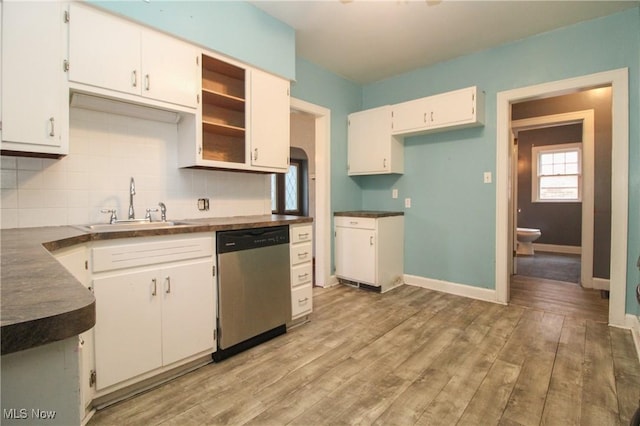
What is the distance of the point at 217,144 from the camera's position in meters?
2.64

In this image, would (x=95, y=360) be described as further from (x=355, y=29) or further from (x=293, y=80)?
(x=355, y=29)

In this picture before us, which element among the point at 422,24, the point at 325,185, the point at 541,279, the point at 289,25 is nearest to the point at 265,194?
the point at 325,185

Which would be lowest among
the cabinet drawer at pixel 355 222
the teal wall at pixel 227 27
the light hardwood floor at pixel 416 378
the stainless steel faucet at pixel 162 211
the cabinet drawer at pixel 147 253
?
the light hardwood floor at pixel 416 378

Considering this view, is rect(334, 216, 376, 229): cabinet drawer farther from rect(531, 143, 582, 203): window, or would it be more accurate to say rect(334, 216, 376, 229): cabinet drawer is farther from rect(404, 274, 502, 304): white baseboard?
rect(531, 143, 582, 203): window

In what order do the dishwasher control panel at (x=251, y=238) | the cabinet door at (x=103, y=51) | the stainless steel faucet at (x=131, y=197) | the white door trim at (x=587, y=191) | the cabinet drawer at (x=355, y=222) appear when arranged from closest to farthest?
1. the cabinet door at (x=103, y=51)
2. the dishwasher control panel at (x=251, y=238)
3. the stainless steel faucet at (x=131, y=197)
4. the cabinet drawer at (x=355, y=222)
5. the white door trim at (x=587, y=191)

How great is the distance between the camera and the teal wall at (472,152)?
101 inches

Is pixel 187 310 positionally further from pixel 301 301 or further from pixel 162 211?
pixel 301 301

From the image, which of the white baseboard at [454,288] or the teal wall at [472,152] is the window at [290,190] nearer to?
the teal wall at [472,152]

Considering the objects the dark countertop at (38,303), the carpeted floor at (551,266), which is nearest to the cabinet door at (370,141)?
the carpeted floor at (551,266)

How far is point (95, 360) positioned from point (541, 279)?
4739 mm

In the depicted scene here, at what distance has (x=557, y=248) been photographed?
608 cm

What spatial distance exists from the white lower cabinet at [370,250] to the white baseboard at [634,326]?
1974mm

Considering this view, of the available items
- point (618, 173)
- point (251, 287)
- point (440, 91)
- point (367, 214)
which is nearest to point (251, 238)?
point (251, 287)

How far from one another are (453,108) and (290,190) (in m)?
3.58
